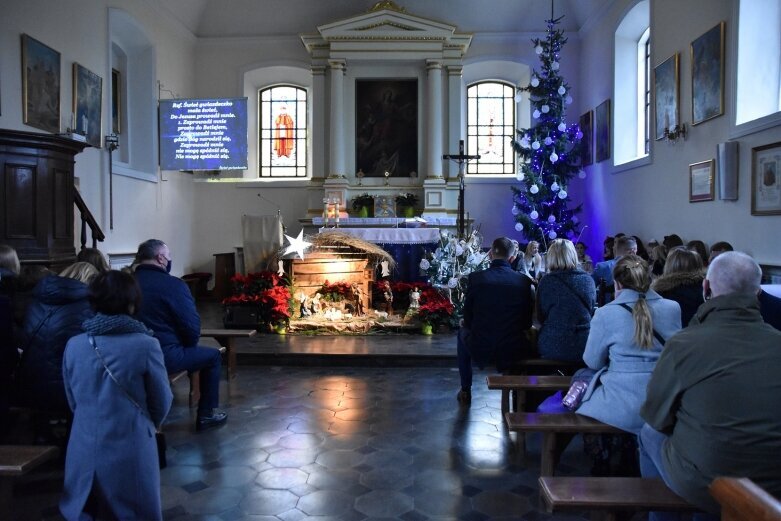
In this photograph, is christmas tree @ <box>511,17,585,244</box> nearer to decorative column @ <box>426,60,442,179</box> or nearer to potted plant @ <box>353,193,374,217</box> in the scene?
decorative column @ <box>426,60,442,179</box>

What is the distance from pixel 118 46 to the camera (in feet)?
33.8

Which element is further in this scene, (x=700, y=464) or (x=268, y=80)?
(x=268, y=80)

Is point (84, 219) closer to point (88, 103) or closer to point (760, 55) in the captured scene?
point (88, 103)

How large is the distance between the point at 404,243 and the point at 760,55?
15.4 ft

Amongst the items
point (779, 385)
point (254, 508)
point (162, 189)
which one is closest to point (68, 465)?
point (254, 508)

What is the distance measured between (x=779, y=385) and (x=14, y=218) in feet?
20.6

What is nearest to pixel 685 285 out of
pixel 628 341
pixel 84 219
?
pixel 628 341

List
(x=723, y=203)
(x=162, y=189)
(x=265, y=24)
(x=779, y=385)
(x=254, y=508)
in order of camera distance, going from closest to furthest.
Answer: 1. (x=779, y=385)
2. (x=254, y=508)
3. (x=723, y=203)
4. (x=162, y=189)
5. (x=265, y=24)

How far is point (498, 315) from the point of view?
14.5 feet

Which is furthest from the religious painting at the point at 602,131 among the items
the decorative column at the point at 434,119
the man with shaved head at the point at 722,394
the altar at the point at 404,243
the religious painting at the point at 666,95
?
the man with shaved head at the point at 722,394

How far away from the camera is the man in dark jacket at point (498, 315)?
4387 mm

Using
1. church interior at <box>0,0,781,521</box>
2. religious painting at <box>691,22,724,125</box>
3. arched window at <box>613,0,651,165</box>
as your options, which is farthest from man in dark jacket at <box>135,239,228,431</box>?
arched window at <box>613,0,651,165</box>

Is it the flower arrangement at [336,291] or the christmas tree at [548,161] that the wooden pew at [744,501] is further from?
the christmas tree at [548,161]

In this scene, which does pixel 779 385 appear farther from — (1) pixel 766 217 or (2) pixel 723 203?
(2) pixel 723 203
